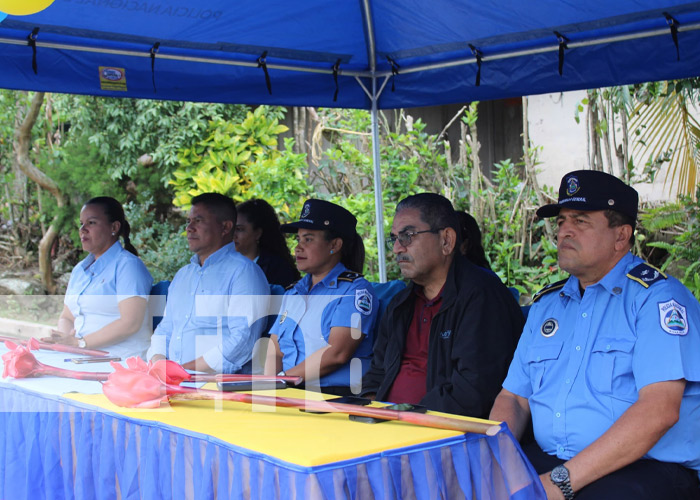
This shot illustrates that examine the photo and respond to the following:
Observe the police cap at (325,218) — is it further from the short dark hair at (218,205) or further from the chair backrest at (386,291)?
the short dark hair at (218,205)

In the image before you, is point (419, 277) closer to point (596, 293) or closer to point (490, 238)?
point (596, 293)

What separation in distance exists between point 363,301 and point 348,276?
0.61 feet

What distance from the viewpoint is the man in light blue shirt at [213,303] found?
→ 4402mm

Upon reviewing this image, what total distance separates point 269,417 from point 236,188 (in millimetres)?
7974

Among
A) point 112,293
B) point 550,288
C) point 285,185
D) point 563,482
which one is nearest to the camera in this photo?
point 563,482

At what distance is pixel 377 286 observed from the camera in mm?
4633

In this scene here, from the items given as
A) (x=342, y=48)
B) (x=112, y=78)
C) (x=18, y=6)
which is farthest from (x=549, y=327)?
(x=112, y=78)

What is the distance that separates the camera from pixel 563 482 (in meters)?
2.49

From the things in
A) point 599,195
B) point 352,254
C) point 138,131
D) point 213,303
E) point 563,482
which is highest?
point 138,131

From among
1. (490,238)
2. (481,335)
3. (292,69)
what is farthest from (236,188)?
(481,335)

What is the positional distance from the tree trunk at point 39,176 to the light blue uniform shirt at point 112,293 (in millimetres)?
6625

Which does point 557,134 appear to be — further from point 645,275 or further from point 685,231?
point 645,275

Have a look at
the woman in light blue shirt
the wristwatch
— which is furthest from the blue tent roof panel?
the wristwatch

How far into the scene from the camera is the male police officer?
2.48 m
